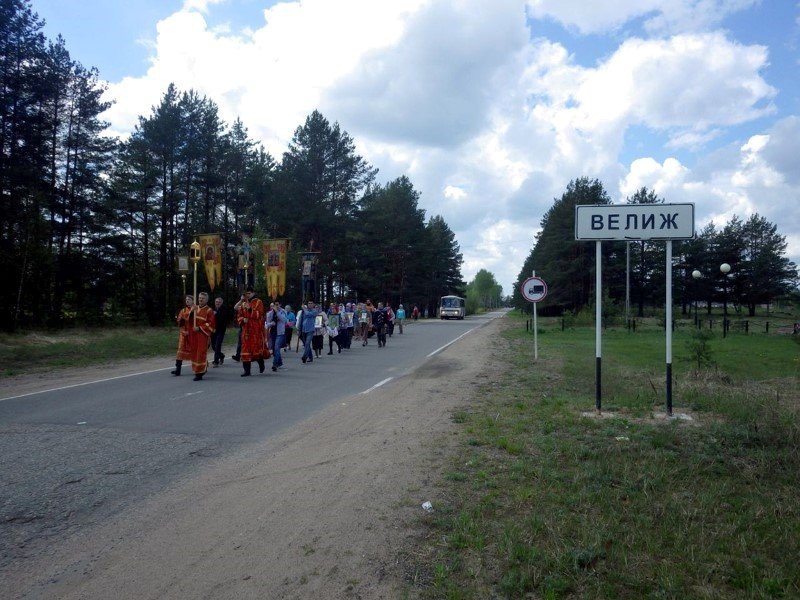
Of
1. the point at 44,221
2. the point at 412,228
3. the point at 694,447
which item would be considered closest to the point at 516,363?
the point at 694,447

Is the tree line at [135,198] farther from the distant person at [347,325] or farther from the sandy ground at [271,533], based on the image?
the sandy ground at [271,533]

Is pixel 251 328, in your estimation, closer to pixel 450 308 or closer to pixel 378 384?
pixel 378 384

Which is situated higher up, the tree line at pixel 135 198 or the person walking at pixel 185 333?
the tree line at pixel 135 198

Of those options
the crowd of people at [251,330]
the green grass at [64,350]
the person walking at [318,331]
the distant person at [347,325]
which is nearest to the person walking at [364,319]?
the crowd of people at [251,330]

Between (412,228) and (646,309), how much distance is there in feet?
102

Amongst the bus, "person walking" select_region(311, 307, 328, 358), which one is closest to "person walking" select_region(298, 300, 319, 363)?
"person walking" select_region(311, 307, 328, 358)

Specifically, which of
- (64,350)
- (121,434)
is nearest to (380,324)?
(64,350)

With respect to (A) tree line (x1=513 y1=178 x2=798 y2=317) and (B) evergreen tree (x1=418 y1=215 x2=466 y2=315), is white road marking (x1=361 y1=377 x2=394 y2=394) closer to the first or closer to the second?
(A) tree line (x1=513 y1=178 x2=798 y2=317)

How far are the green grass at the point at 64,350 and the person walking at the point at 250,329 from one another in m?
6.39

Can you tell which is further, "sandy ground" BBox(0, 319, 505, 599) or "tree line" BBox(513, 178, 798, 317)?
"tree line" BBox(513, 178, 798, 317)

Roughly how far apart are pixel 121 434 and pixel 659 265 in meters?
70.7

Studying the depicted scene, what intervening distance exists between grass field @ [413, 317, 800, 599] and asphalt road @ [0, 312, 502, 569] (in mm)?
2831

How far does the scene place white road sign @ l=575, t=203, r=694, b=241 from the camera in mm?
9000

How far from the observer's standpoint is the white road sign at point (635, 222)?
9000 mm
